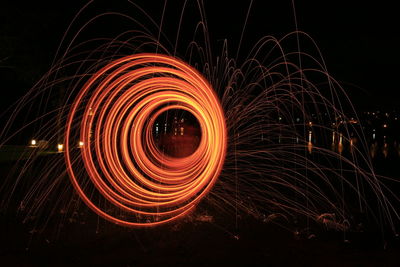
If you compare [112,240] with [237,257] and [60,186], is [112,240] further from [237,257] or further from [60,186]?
[60,186]

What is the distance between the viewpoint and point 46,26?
53.6 feet

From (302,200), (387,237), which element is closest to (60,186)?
(302,200)

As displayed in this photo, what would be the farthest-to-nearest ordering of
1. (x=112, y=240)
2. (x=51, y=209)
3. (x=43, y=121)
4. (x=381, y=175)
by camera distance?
(x=43, y=121)
(x=381, y=175)
(x=51, y=209)
(x=112, y=240)

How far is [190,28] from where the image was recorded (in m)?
18.2

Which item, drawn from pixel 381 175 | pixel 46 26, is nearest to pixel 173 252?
pixel 381 175

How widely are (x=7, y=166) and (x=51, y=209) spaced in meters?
7.81

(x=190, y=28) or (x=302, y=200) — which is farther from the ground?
(x=190, y=28)

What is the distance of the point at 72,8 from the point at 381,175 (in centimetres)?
1272

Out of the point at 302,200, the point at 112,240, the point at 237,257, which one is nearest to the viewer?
the point at 237,257

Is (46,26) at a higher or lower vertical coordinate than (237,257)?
higher

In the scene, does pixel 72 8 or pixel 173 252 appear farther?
pixel 72 8

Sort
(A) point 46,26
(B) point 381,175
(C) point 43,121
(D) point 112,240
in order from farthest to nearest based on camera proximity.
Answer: (C) point 43,121
(A) point 46,26
(B) point 381,175
(D) point 112,240

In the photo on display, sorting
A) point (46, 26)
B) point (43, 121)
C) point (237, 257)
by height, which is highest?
point (46, 26)

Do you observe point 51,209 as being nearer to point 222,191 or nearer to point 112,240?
point 112,240
